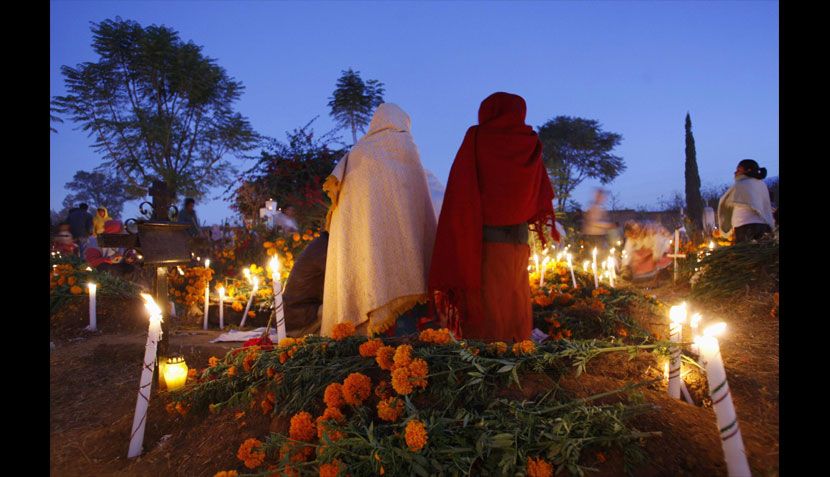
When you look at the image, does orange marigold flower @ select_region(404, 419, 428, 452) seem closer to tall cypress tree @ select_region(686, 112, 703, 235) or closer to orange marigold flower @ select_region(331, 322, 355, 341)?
orange marigold flower @ select_region(331, 322, 355, 341)

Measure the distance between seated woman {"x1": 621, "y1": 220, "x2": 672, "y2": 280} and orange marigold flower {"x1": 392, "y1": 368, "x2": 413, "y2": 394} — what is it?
9.94 m

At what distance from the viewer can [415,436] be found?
135 centimetres

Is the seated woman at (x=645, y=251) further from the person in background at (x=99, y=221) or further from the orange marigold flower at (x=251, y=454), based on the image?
the person in background at (x=99, y=221)

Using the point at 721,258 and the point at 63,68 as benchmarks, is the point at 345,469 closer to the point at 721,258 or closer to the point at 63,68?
the point at 721,258

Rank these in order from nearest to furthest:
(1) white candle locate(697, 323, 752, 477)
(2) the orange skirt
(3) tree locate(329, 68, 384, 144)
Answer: (1) white candle locate(697, 323, 752, 477) < (2) the orange skirt < (3) tree locate(329, 68, 384, 144)

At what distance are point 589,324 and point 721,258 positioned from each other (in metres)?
2.48

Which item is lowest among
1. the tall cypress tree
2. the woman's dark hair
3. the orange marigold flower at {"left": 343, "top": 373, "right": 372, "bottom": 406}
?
the orange marigold flower at {"left": 343, "top": 373, "right": 372, "bottom": 406}

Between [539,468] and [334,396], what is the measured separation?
31.0 inches

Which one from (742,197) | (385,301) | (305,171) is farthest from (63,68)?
(742,197)

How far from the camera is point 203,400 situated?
2344 millimetres

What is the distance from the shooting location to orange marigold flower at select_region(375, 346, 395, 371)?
6.01 ft

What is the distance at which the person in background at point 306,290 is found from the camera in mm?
4012

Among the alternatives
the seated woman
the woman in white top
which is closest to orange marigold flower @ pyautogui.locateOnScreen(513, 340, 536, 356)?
the woman in white top
